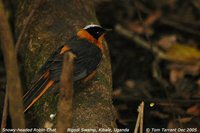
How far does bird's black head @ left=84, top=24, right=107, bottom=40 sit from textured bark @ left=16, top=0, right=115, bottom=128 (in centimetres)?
12

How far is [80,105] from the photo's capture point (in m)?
4.05

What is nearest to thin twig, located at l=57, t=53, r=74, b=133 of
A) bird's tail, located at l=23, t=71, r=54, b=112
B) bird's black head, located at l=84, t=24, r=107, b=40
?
bird's tail, located at l=23, t=71, r=54, b=112

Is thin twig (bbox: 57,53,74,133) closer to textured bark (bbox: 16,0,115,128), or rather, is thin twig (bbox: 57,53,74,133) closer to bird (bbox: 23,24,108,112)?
textured bark (bbox: 16,0,115,128)

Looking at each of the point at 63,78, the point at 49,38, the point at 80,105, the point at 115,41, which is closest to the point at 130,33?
the point at 115,41

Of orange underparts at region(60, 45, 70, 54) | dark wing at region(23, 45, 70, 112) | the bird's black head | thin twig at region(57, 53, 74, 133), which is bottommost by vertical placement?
thin twig at region(57, 53, 74, 133)

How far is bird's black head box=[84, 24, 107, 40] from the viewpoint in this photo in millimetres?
4895

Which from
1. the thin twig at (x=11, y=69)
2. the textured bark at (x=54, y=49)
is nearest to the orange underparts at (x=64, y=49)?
the textured bark at (x=54, y=49)

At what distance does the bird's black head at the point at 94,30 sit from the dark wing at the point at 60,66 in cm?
12

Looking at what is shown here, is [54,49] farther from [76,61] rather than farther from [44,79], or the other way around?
[44,79]

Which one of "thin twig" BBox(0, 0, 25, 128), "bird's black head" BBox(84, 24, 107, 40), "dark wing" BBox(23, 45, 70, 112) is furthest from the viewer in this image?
"bird's black head" BBox(84, 24, 107, 40)

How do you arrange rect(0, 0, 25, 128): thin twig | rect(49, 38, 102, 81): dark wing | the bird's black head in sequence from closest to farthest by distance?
rect(0, 0, 25, 128): thin twig → rect(49, 38, 102, 81): dark wing → the bird's black head

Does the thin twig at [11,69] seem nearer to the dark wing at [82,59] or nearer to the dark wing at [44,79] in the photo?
the dark wing at [44,79]

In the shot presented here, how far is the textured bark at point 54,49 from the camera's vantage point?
13.0ft

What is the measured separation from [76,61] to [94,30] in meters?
0.57
